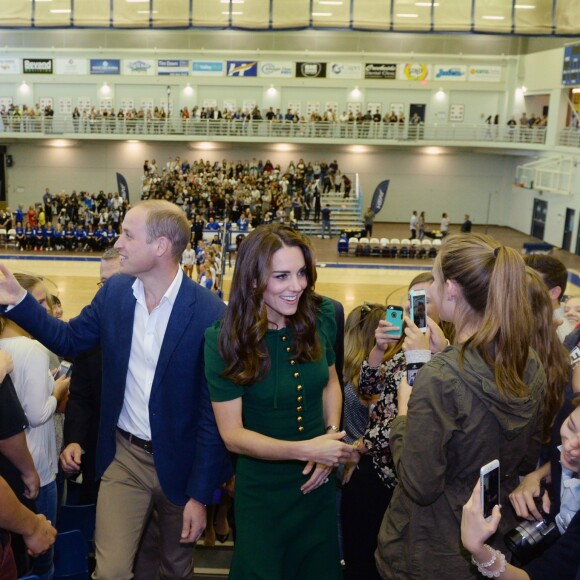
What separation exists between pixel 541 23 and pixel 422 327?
76.0 ft

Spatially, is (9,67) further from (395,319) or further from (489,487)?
(489,487)

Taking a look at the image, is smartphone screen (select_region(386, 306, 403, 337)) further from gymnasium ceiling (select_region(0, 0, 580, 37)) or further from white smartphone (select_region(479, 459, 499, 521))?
gymnasium ceiling (select_region(0, 0, 580, 37))

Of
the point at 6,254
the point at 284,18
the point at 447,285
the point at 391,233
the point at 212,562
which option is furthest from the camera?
the point at 391,233

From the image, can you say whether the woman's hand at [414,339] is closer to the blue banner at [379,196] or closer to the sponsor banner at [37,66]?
the blue banner at [379,196]

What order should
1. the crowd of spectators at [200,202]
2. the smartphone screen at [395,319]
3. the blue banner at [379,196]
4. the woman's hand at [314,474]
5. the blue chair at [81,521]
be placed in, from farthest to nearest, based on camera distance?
1. the blue banner at [379,196]
2. the crowd of spectators at [200,202]
3. the blue chair at [81,521]
4. the smartphone screen at [395,319]
5. the woman's hand at [314,474]

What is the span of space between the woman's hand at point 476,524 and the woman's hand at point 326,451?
0.63 metres

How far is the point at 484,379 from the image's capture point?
6.85 feet

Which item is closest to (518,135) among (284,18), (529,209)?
(529,209)

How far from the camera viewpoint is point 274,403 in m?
2.50

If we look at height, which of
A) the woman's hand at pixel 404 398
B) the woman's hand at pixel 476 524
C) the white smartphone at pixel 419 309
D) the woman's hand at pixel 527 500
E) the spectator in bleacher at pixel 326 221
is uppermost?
the white smartphone at pixel 419 309

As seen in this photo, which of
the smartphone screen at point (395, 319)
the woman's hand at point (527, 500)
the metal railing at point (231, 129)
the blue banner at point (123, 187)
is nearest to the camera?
the woman's hand at point (527, 500)

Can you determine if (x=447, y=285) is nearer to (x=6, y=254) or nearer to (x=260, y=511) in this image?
(x=260, y=511)

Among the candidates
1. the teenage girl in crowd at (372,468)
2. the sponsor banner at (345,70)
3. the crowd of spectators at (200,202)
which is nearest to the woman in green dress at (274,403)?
the teenage girl in crowd at (372,468)

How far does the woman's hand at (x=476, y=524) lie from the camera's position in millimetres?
1720
